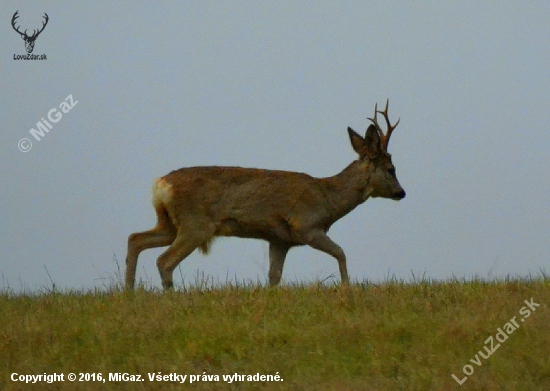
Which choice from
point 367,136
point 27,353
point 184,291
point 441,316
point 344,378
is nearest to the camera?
point 344,378

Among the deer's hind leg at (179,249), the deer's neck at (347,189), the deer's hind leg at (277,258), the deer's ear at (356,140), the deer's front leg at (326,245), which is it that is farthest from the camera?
the deer's ear at (356,140)

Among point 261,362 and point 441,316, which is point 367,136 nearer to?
point 441,316

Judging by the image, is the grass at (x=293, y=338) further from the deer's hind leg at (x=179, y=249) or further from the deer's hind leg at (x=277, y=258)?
the deer's hind leg at (x=277, y=258)

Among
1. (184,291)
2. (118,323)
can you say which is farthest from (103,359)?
(184,291)

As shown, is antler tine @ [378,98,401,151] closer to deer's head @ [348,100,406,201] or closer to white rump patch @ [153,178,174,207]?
deer's head @ [348,100,406,201]

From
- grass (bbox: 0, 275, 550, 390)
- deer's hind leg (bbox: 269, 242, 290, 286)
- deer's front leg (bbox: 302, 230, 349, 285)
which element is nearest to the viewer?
grass (bbox: 0, 275, 550, 390)

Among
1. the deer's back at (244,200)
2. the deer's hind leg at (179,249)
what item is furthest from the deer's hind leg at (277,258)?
the deer's hind leg at (179,249)

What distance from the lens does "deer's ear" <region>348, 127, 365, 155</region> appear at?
1309 cm

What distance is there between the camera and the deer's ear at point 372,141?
12.9 meters

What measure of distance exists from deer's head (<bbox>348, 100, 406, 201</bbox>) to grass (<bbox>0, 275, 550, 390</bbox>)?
3633 mm

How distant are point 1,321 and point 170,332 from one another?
155cm

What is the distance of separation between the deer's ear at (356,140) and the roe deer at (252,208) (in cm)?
8

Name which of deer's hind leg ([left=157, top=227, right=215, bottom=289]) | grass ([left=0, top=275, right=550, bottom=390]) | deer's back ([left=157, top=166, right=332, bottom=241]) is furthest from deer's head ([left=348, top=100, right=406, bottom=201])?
grass ([left=0, top=275, right=550, bottom=390])

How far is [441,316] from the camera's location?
840 centimetres
